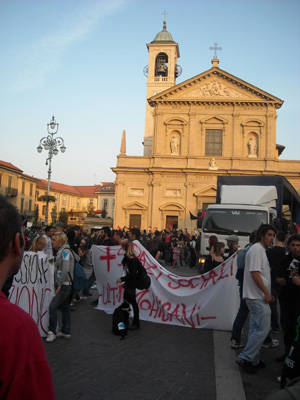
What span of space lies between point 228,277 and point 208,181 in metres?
28.7

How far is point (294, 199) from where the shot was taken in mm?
18578

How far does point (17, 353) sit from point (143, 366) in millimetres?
3896

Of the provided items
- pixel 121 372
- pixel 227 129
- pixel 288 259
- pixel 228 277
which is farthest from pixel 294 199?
pixel 227 129

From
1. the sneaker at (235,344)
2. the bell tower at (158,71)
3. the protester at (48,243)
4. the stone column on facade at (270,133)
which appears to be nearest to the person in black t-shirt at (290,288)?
the sneaker at (235,344)

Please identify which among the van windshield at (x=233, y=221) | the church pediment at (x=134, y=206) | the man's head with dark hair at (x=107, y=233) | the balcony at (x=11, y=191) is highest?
the balcony at (x=11, y=191)

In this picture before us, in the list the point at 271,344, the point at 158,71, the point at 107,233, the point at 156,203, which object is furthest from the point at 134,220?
the point at 271,344

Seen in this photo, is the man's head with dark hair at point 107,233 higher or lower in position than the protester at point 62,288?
higher

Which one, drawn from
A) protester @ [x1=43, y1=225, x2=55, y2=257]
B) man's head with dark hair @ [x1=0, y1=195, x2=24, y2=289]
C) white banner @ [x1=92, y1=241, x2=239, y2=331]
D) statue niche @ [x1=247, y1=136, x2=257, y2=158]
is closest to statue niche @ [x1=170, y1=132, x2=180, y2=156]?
statue niche @ [x1=247, y1=136, x2=257, y2=158]

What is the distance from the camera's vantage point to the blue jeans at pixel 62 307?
5.79 meters

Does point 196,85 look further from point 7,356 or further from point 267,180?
point 7,356

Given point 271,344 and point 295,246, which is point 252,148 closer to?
point 271,344

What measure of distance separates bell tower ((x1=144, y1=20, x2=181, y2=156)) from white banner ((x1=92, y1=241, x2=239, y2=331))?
38.6 m

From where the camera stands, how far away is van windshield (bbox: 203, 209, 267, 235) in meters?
13.1

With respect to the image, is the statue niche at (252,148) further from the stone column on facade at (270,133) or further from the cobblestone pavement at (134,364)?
the cobblestone pavement at (134,364)
